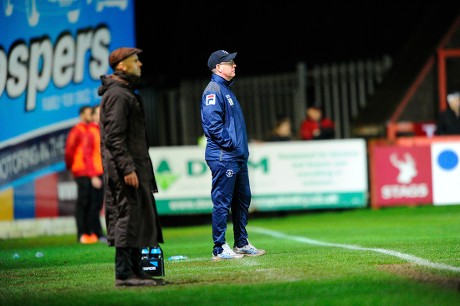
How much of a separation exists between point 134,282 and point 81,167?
8.22 metres

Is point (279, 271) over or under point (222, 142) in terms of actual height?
under

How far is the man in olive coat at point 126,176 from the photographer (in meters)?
9.25

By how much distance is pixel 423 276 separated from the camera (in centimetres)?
929

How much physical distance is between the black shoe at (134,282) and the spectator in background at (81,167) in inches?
307

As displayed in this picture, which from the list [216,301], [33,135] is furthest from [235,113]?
[33,135]

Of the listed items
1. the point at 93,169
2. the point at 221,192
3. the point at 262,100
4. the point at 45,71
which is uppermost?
the point at 45,71

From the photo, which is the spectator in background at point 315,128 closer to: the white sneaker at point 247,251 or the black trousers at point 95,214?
the black trousers at point 95,214

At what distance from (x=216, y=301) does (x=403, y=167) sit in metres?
12.6

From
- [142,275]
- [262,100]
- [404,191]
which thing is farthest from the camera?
[262,100]

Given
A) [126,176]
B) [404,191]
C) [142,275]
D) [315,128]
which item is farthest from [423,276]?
[315,128]

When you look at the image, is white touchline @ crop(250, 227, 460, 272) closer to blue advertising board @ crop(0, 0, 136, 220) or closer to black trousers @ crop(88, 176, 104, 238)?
black trousers @ crop(88, 176, 104, 238)

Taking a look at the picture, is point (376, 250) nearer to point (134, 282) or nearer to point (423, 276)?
point (423, 276)

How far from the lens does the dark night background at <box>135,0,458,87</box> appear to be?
98.1 ft

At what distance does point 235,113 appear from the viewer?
38.5 feet
